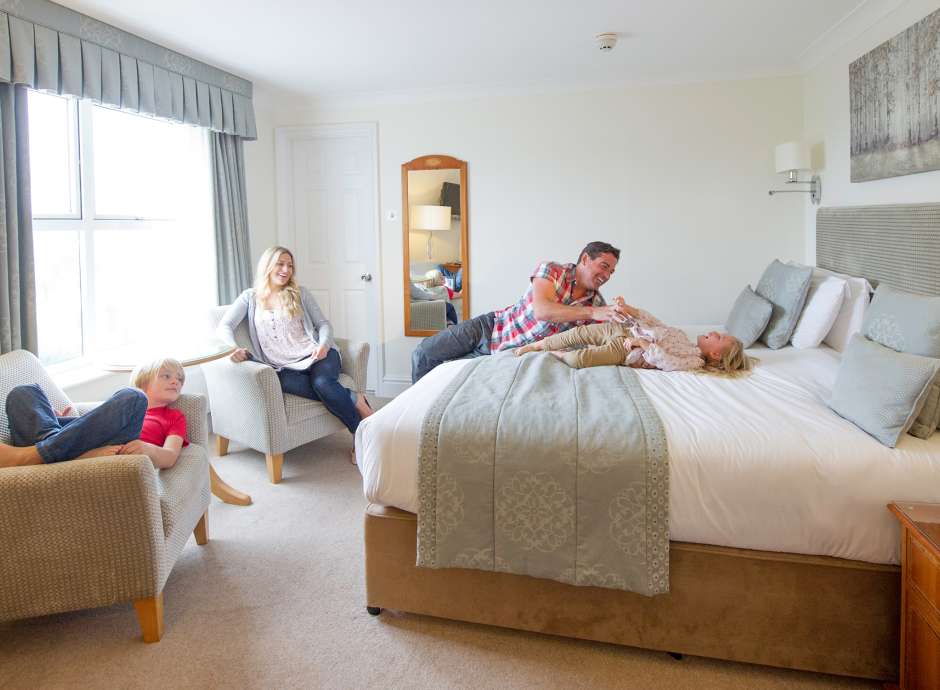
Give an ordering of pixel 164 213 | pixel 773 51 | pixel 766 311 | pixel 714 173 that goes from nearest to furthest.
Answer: pixel 766 311 → pixel 773 51 → pixel 164 213 → pixel 714 173

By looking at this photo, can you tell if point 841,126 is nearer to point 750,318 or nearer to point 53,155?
point 750,318

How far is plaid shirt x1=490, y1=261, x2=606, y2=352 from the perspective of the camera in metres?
3.41

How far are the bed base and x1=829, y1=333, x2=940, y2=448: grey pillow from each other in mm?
393

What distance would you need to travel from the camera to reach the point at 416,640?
2.10 m

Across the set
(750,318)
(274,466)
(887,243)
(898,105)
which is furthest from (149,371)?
(898,105)

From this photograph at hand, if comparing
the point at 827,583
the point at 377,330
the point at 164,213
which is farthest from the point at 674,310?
the point at 164,213

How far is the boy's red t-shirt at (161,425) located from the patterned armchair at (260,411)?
0.80m

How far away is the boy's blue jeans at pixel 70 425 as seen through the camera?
2062 millimetres

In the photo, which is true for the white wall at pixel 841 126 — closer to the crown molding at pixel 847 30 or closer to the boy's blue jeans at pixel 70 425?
the crown molding at pixel 847 30

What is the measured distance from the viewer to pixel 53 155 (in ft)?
11.1

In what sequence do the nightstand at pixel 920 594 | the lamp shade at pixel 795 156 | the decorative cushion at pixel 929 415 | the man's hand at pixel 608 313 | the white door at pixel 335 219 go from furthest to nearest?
1. the white door at pixel 335 219
2. the lamp shade at pixel 795 156
3. the man's hand at pixel 608 313
4. the decorative cushion at pixel 929 415
5. the nightstand at pixel 920 594

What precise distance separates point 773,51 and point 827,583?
3299mm

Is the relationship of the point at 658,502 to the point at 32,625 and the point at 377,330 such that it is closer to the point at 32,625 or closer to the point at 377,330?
the point at 32,625

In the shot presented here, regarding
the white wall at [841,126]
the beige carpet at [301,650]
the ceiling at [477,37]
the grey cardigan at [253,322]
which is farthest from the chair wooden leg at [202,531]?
the white wall at [841,126]
